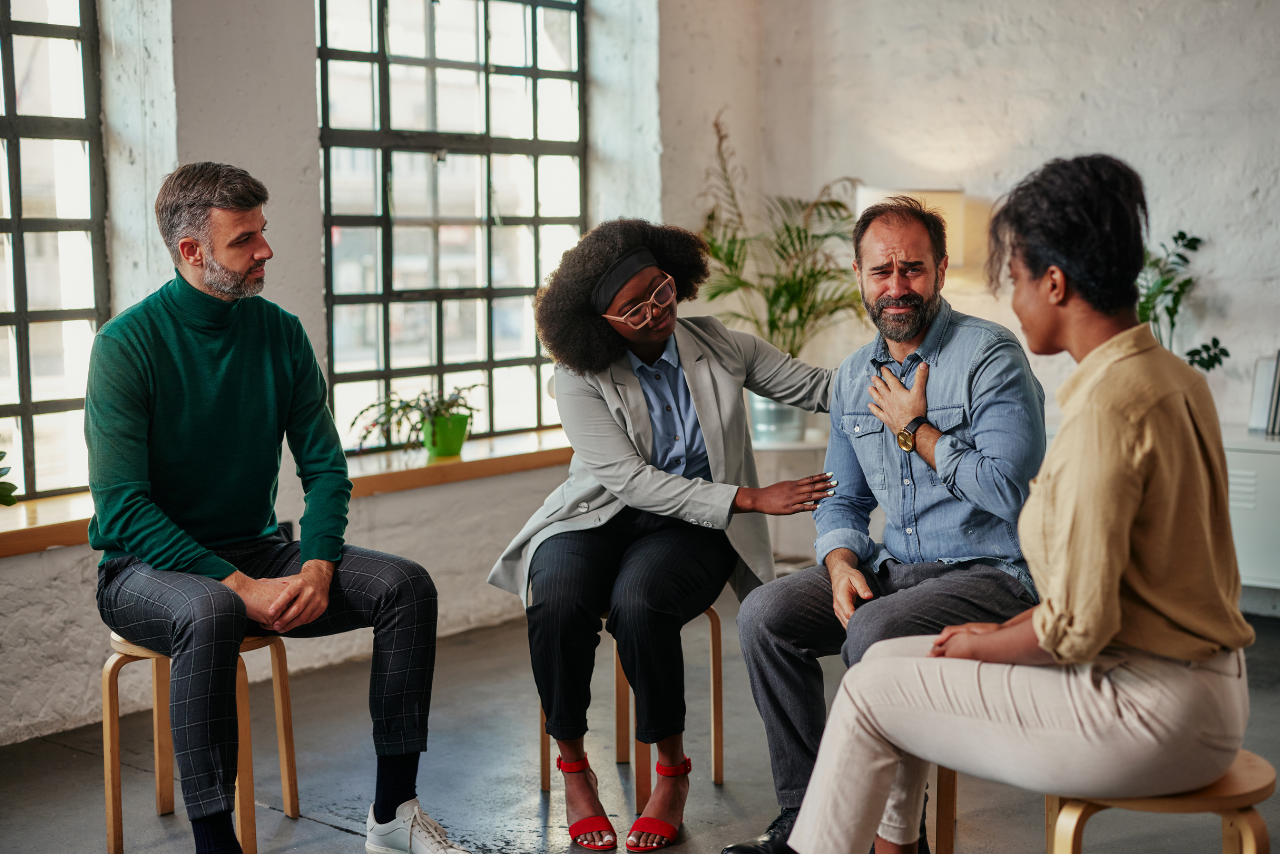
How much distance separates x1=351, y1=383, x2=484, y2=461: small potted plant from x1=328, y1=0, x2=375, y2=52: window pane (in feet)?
4.15

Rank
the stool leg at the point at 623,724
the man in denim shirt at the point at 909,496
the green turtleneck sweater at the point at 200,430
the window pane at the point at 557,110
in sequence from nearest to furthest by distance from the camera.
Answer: the man in denim shirt at the point at 909,496 → the green turtleneck sweater at the point at 200,430 → the stool leg at the point at 623,724 → the window pane at the point at 557,110

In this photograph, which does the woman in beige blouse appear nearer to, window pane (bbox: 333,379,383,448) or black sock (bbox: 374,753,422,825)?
black sock (bbox: 374,753,422,825)

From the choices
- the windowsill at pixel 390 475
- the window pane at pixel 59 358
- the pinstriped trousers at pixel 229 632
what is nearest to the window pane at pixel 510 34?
the windowsill at pixel 390 475

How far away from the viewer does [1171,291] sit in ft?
14.5

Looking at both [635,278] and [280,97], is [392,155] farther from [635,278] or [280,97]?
[635,278]

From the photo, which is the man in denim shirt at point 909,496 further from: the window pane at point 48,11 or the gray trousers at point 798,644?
the window pane at point 48,11

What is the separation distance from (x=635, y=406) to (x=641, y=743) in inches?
30.5

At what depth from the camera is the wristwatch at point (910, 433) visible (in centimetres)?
232

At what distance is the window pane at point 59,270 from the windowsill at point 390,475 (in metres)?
0.59

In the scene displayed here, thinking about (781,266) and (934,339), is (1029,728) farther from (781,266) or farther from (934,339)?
(781,266)

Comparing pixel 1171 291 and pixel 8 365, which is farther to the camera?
pixel 1171 291

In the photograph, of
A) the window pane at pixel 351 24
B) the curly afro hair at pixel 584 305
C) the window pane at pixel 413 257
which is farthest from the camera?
the window pane at pixel 413 257

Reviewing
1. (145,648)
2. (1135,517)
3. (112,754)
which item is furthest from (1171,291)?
(112,754)

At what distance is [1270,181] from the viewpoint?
14.3 ft
